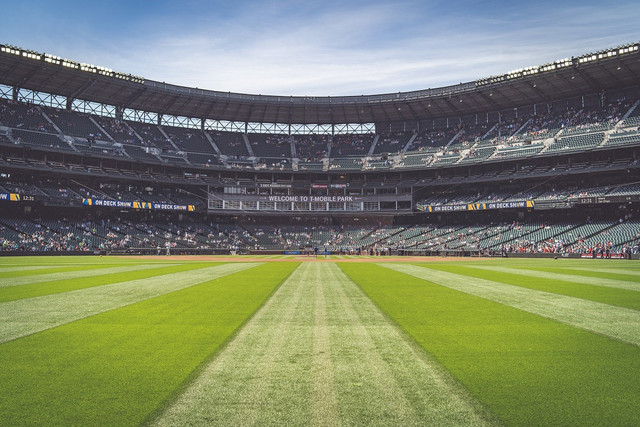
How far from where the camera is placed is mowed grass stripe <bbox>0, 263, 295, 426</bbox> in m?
4.20

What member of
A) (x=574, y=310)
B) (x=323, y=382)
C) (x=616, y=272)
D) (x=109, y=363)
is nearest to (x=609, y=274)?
(x=616, y=272)

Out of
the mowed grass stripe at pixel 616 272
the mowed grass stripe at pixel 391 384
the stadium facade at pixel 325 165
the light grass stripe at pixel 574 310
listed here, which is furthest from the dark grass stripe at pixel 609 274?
the stadium facade at pixel 325 165

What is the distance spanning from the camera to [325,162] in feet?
267

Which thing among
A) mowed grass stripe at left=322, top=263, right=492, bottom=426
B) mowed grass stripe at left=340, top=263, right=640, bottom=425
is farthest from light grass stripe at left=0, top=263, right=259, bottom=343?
mowed grass stripe at left=340, top=263, right=640, bottom=425

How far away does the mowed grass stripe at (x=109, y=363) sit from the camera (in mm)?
4195

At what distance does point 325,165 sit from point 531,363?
249 feet

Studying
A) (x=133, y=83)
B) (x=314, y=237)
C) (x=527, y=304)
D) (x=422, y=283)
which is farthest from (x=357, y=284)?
(x=133, y=83)

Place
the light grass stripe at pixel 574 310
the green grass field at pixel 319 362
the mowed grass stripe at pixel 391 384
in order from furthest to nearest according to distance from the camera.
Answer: the light grass stripe at pixel 574 310
the green grass field at pixel 319 362
the mowed grass stripe at pixel 391 384

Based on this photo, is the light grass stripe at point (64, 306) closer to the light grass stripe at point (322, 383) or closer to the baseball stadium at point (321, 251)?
the baseball stadium at point (321, 251)

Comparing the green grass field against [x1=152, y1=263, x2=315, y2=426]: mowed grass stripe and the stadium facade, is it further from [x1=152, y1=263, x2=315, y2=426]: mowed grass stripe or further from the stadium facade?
the stadium facade

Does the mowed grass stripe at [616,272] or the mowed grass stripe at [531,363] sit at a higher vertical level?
the mowed grass stripe at [531,363]

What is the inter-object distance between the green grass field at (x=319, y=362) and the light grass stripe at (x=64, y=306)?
77mm

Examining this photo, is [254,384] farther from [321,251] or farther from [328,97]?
[328,97]

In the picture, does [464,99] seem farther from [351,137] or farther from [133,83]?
[133,83]
